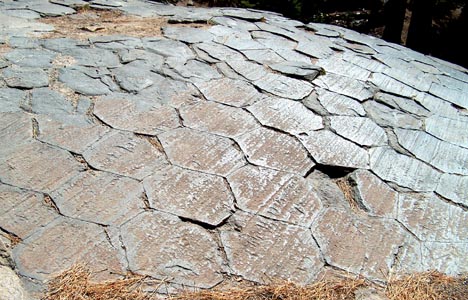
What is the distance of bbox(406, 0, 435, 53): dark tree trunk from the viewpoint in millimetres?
8672

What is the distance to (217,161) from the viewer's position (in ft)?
10.4

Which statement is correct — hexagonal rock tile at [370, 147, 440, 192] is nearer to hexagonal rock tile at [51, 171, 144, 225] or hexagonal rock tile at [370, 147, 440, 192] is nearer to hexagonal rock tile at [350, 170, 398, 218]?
hexagonal rock tile at [350, 170, 398, 218]

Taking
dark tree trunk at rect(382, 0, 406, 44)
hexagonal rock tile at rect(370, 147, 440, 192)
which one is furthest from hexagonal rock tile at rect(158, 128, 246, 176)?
dark tree trunk at rect(382, 0, 406, 44)

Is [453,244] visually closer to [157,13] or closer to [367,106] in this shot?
[367,106]

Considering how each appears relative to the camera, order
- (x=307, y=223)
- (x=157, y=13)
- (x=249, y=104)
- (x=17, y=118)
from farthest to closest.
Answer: (x=157, y=13) → (x=249, y=104) → (x=17, y=118) → (x=307, y=223)

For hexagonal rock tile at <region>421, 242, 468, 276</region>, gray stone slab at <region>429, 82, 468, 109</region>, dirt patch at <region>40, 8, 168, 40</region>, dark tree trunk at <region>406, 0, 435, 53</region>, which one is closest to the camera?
hexagonal rock tile at <region>421, 242, 468, 276</region>

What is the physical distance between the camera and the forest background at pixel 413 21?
8.70 m

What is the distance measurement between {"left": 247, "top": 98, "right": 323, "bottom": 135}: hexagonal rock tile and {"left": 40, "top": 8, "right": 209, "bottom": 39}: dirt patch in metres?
1.99

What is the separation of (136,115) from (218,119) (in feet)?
2.18

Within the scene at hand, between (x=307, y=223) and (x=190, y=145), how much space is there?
1054mm

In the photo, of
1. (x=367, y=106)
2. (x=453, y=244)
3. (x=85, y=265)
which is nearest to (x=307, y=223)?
(x=453, y=244)

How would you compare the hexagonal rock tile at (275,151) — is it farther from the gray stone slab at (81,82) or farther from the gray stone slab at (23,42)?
the gray stone slab at (23,42)

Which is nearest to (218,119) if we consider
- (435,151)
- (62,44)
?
(435,151)

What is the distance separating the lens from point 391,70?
5219 millimetres
